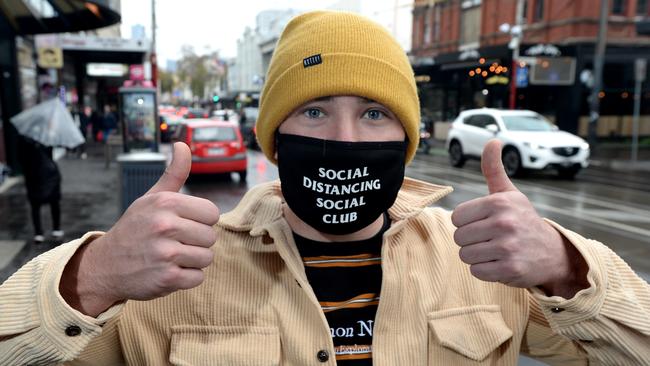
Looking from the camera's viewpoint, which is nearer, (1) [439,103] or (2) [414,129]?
(2) [414,129]

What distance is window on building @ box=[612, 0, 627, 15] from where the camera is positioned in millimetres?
23656

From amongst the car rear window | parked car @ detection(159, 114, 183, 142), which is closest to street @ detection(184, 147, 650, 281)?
the car rear window

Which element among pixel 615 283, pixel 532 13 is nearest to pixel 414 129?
pixel 615 283

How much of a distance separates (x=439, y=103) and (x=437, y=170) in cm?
1738

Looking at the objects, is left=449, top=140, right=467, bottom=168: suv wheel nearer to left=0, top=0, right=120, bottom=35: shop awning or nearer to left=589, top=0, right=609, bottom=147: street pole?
left=589, top=0, right=609, bottom=147: street pole

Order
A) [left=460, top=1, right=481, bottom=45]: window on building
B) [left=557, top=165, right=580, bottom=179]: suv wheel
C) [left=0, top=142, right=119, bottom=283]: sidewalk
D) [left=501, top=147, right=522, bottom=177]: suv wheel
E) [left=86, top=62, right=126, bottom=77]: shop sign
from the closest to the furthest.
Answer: [left=0, top=142, right=119, bottom=283]: sidewalk, [left=557, top=165, right=580, bottom=179]: suv wheel, [left=501, top=147, right=522, bottom=177]: suv wheel, [left=86, top=62, right=126, bottom=77]: shop sign, [left=460, top=1, right=481, bottom=45]: window on building

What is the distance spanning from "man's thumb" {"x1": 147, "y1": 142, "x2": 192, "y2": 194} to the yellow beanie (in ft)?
1.41

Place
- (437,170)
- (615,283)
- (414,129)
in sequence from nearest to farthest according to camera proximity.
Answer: (615,283) < (414,129) < (437,170)

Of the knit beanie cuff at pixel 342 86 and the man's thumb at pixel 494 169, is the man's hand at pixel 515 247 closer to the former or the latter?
the man's thumb at pixel 494 169

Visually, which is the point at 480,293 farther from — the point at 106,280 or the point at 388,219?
the point at 106,280

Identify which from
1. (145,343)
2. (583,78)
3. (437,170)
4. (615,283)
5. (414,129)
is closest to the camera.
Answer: (615,283)

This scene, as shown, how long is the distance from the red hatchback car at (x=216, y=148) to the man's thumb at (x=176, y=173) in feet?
37.7

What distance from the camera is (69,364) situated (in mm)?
1484

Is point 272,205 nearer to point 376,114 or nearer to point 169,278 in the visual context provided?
point 376,114
